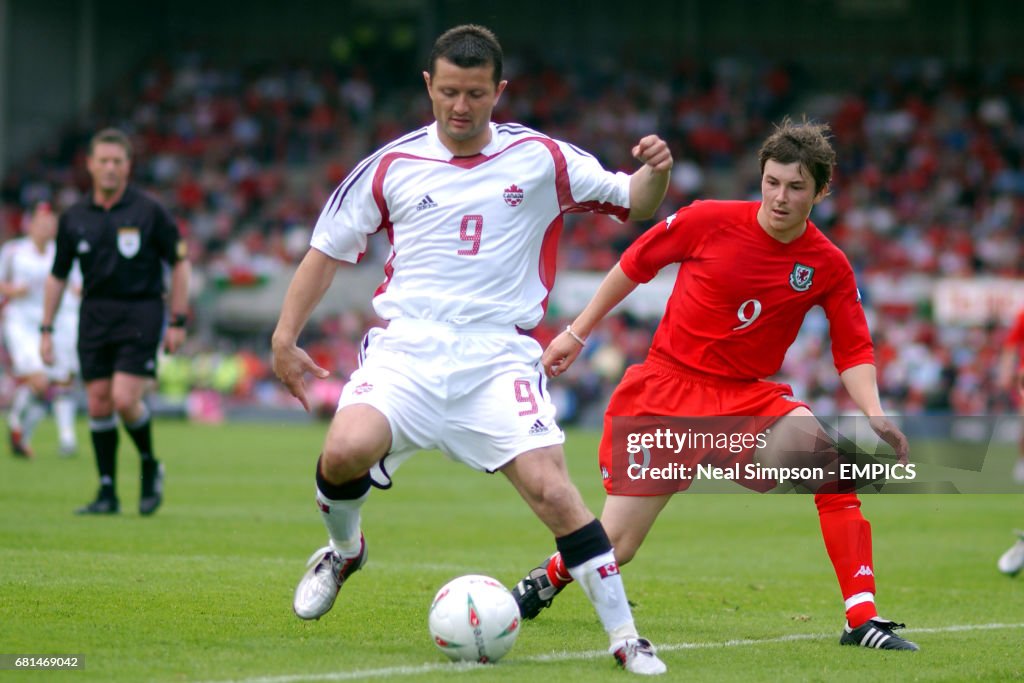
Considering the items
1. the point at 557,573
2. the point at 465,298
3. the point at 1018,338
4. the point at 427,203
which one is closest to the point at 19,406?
the point at 1018,338

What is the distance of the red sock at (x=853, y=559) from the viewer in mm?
6379

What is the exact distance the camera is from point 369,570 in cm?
848

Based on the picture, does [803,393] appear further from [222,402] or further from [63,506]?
[63,506]

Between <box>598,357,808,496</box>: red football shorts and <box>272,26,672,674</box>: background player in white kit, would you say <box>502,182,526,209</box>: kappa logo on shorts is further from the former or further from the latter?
<box>598,357,808,496</box>: red football shorts

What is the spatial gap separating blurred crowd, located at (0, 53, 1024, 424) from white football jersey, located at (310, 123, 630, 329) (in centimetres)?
2035

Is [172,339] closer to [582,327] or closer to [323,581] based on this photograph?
[323,581]

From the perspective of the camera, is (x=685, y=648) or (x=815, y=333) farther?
(x=815, y=333)

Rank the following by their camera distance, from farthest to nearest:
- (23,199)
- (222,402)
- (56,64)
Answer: (56,64) → (23,199) → (222,402)

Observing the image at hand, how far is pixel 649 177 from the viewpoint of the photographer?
5.76 metres

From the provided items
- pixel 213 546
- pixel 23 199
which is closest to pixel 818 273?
pixel 213 546

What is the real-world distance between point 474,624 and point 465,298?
1255mm

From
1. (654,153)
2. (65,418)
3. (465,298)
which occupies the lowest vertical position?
(65,418)

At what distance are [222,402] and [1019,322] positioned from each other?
20.6 m

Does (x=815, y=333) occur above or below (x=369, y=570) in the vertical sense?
below
